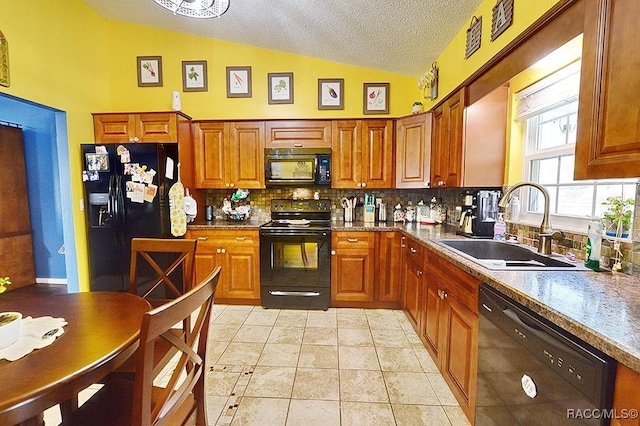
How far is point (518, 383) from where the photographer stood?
106 centimetres

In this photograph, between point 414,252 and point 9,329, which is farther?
point 414,252

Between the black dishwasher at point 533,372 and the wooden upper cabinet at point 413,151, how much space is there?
70.7 inches

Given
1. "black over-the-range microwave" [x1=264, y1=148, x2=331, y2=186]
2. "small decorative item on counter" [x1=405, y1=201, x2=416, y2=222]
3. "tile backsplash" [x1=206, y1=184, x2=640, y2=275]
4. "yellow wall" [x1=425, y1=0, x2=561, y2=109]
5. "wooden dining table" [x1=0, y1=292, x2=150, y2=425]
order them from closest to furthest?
"wooden dining table" [x1=0, y1=292, x2=150, y2=425] < "yellow wall" [x1=425, y1=0, x2=561, y2=109] < "tile backsplash" [x1=206, y1=184, x2=640, y2=275] < "black over-the-range microwave" [x1=264, y1=148, x2=331, y2=186] < "small decorative item on counter" [x1=405, y1=201, x2=416, y2=222]

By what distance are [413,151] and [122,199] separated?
3023 millimetres

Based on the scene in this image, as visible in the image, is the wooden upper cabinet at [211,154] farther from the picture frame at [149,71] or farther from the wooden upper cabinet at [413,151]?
the wooden upper cabinet at [413,151]

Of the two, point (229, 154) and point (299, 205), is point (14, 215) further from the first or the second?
point (299, 205)

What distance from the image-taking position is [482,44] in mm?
2027

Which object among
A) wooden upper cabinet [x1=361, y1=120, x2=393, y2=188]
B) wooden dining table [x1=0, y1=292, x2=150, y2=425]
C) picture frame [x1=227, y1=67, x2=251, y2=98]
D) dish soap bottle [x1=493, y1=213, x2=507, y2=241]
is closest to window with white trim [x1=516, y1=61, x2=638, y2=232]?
dish soap bottle [x1=493, y1=213, x2=507, y2=241]

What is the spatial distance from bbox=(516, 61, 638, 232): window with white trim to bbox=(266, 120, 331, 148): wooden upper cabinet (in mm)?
1786

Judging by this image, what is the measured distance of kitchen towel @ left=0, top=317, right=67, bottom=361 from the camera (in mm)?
860

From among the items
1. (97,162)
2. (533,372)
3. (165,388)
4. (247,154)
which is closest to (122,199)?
(97,162)

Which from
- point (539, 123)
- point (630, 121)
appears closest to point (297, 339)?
point (630, 121)

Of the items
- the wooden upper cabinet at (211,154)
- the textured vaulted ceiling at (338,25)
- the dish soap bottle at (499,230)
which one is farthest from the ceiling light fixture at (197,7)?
the dish soap bottle at (499,230)

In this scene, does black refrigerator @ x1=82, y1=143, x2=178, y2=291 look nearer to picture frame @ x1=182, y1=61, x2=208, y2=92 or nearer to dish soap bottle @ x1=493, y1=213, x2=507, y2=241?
picture frame @ x1=182, y1=61, x2=208, y2=92
